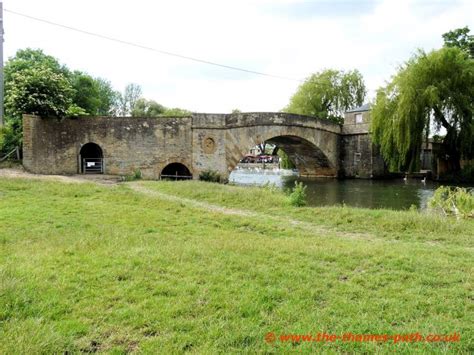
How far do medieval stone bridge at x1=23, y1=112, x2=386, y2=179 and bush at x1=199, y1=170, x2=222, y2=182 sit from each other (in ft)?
0.98

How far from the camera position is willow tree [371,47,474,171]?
Answer: 1830cm

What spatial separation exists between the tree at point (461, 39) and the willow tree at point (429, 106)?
4.27 metres

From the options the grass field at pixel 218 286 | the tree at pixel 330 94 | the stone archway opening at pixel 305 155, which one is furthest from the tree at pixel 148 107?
the grass field at pixel 218 286

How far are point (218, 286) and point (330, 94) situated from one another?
3109 cm

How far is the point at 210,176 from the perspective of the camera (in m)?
17.8

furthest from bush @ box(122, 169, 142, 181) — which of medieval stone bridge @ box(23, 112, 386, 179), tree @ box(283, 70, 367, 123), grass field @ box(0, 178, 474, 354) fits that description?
tree @ box(283, 70, 367, 123)

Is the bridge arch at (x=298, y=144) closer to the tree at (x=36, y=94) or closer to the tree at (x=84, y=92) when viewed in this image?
the tree at (x=36, y=94)

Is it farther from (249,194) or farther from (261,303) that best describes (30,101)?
(261,303)

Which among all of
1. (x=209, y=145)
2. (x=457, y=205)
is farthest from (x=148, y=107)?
(x=457, y=205)

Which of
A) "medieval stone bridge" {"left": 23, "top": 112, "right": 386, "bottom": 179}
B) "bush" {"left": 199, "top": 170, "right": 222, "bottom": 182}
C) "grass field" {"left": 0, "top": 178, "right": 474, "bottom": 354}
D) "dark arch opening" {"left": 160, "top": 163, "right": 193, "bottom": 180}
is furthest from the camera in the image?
"dark arch opening" {"left": 160, "top": 163, "right": 193, "bottom": 180}

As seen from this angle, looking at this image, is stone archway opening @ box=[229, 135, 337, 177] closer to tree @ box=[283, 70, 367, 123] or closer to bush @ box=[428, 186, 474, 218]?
tree @ box=[283, 70, 367, 123]

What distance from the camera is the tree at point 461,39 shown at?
2278 centimetres

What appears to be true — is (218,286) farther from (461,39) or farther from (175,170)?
(461,39)

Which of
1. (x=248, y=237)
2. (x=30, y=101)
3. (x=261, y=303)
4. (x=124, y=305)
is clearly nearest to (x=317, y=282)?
(x=261, y=303)
